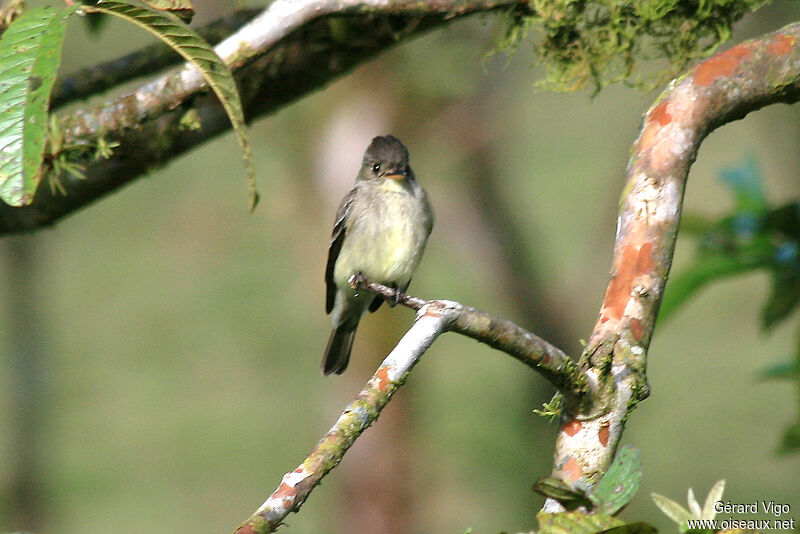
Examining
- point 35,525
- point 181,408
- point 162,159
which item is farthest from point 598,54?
point 181,408

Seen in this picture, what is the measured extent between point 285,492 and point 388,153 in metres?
2.55

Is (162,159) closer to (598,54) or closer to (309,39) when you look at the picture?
(309,39)

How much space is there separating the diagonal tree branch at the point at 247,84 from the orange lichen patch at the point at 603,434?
1.47 m

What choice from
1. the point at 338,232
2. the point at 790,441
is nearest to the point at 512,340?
the point at 790,441

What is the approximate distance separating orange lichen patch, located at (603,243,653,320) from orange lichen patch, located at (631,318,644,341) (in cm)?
3

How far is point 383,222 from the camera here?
392 centimetres

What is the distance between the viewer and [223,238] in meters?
14.0

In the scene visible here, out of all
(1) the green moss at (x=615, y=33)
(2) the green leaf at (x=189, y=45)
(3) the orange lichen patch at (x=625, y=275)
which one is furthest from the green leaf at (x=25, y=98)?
(1) the green moss at (x=615, y=33)

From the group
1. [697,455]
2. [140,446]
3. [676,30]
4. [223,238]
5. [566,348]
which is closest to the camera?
[676,30]

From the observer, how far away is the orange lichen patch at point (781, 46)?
2.48 m

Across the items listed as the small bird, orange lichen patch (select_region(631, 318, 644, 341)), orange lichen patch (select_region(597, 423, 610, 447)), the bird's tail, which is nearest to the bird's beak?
the small bird

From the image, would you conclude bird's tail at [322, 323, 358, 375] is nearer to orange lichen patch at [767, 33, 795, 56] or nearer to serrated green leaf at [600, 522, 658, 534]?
orange lichen patch at [767, 33, 795, 56]

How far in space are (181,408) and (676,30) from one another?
29.1ft

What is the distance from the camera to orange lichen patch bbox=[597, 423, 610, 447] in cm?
199
